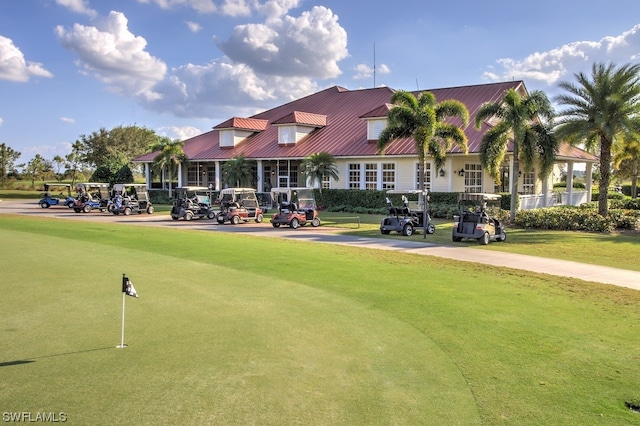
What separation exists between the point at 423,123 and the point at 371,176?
10423 millimetres

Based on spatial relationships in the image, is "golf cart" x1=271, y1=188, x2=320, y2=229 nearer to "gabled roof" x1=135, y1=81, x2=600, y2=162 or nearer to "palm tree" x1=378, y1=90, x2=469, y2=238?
"palm tree" x1=378, y1=90, x2=469, y2=238

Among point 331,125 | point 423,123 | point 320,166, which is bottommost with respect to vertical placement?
point 320,166

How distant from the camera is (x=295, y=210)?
25422 millimetres

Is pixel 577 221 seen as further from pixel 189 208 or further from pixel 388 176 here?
pixel 189 208

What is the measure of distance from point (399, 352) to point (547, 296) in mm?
4846

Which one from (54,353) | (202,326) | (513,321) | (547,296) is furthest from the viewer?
(547,296)

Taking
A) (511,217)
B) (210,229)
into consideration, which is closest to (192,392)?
(210,229)

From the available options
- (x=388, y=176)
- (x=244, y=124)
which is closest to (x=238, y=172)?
(x=244, y=124)

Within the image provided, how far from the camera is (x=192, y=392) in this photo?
5062mm

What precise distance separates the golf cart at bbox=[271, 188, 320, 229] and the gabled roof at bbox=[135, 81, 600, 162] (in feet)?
34.3

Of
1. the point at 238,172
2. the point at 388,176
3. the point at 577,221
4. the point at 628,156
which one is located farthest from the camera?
the point at 238,172

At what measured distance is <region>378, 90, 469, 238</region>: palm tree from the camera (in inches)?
1056

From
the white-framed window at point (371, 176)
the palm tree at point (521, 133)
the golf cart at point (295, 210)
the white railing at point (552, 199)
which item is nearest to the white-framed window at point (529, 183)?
the white railing at point (552, 199)

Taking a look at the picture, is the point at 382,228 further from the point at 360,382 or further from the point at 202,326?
the point at 360,382
